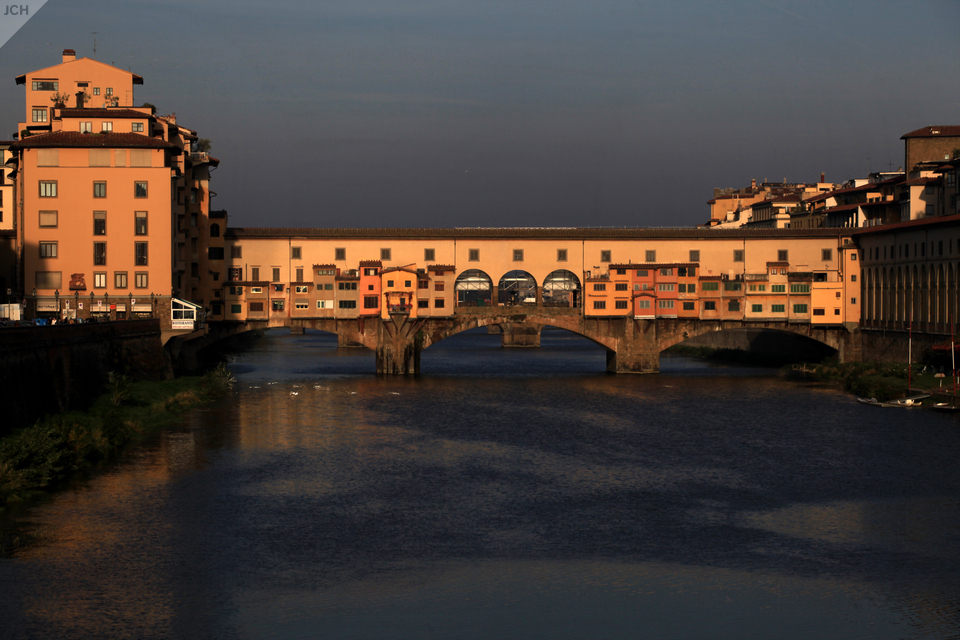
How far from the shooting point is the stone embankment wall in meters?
36.7

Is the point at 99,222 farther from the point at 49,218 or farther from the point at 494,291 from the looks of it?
the point at 494,291

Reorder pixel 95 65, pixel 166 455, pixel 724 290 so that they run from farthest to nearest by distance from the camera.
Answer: pixel 95 65 < pixel 724 290 < pixel 166 455

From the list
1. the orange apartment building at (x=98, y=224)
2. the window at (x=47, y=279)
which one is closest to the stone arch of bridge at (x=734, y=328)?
the orange apartment building at (x=98, y=224)

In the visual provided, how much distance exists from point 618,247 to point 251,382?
29130 mm

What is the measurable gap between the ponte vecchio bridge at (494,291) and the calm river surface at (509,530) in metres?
20.9

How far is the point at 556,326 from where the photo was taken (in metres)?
74.8

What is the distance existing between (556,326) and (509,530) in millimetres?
45230

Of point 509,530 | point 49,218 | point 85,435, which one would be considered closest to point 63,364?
point 85,435

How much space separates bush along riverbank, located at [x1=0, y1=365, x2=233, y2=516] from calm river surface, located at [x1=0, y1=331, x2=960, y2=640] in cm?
113

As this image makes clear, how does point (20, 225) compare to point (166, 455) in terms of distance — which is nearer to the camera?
point (166, 455)

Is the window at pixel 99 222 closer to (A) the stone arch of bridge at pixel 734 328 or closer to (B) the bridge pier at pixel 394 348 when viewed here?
(B) the bridge pier at pixel 394 348

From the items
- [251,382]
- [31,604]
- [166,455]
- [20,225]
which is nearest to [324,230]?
[251,382]

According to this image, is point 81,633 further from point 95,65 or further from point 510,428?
point 95,65

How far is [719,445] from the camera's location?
4512 centimetres
